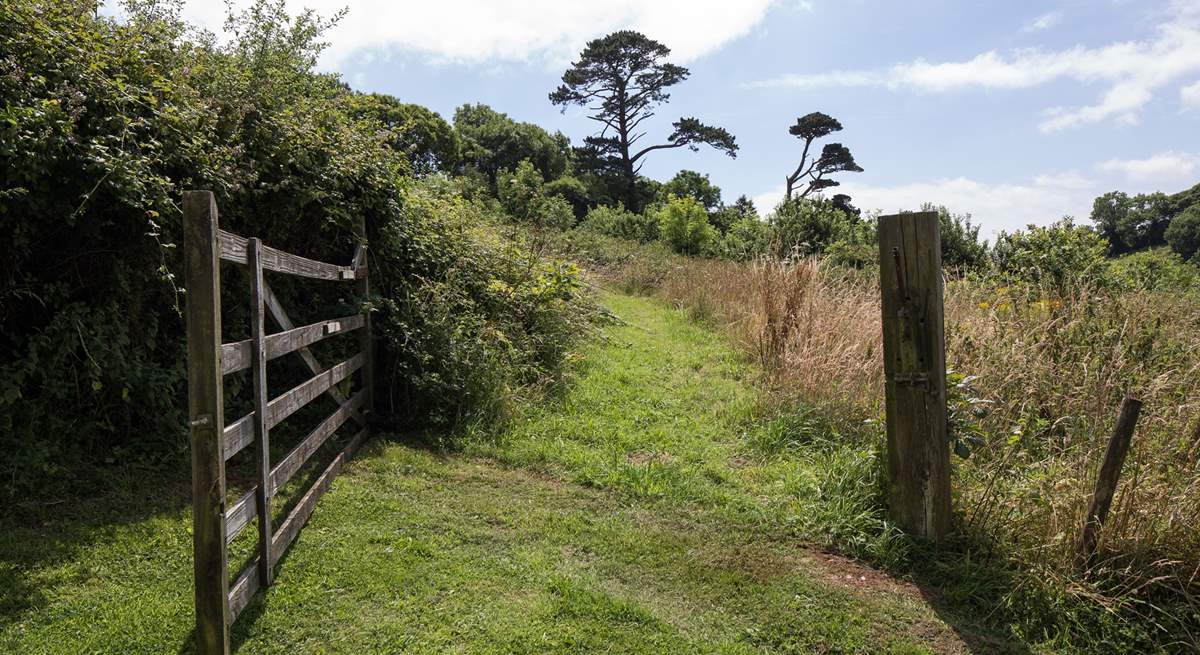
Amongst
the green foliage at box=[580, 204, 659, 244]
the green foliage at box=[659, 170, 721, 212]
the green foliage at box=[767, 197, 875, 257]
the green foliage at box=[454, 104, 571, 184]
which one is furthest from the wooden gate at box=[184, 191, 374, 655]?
the green foliage at box=[659, 170, 721, 212]

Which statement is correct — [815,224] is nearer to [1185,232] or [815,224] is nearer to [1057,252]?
[1057,252]

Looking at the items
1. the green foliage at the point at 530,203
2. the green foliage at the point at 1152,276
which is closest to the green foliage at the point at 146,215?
the green foliage at the point at 530,203

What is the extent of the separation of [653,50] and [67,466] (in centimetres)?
3917

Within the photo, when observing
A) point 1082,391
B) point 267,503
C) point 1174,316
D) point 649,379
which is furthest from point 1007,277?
point 267,503

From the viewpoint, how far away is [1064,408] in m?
4.08

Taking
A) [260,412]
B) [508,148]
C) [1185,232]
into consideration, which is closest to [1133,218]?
[1185,232]

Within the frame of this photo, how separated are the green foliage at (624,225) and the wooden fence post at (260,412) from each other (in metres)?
22.5

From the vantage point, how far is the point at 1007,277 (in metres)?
6.91

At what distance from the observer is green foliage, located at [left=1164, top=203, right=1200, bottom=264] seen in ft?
107

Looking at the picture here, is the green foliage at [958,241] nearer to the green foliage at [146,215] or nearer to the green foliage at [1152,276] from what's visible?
the green foliage at [1152,276]

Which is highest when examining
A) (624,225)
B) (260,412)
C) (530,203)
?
(624,225)

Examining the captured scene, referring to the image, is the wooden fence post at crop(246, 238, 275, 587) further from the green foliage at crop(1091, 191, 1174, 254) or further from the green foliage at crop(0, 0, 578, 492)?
the green foliage at crop(1091, 191, 1174, 254)

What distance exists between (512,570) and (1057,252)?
28.2 feet

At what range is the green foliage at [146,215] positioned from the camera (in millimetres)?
3654
